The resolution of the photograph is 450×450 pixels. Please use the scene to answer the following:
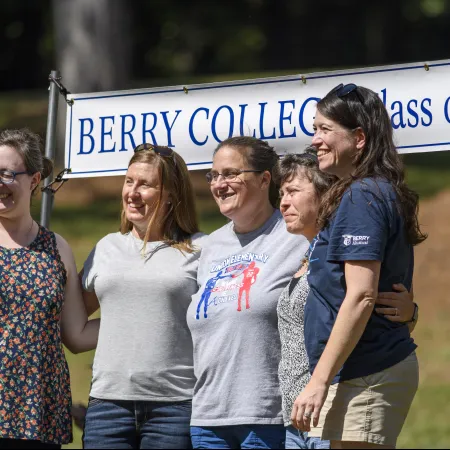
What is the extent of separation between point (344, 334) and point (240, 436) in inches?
34.3

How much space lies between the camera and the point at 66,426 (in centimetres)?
405

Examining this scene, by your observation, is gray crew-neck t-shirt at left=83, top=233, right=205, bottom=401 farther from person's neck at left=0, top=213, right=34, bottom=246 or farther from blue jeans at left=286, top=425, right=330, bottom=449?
blue jeans at left=286, top=425, right=330, bottom=449

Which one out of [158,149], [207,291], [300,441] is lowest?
[300,441]

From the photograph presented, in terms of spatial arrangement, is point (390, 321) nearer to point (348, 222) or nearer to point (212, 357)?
point (348, 222)

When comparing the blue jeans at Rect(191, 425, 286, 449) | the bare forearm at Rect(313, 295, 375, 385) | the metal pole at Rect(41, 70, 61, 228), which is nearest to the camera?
the bare forearm at Rect(313, 295, 375, 385)

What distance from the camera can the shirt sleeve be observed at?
10.3 ft

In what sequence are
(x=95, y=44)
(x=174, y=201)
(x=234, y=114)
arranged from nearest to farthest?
(x=174, y=201)
(x=234, y=114)
(x=95, y=44)

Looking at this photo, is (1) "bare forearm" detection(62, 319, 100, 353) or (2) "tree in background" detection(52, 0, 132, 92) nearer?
(1) "bare forearm" detection(62, 319, 100, 353)

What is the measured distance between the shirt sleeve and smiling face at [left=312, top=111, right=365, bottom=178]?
145 millimetres

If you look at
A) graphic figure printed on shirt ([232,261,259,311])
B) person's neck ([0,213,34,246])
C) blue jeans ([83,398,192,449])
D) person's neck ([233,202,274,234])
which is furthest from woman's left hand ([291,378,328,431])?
person's neck ([0,213,34,246])

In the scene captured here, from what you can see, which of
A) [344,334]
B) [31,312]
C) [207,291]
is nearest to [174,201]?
[207,291]

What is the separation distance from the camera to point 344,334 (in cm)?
313

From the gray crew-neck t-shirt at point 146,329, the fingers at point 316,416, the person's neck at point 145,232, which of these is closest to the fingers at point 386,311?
the fingers at point 316,416

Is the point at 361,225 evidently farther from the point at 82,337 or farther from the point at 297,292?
the point at 82,337
